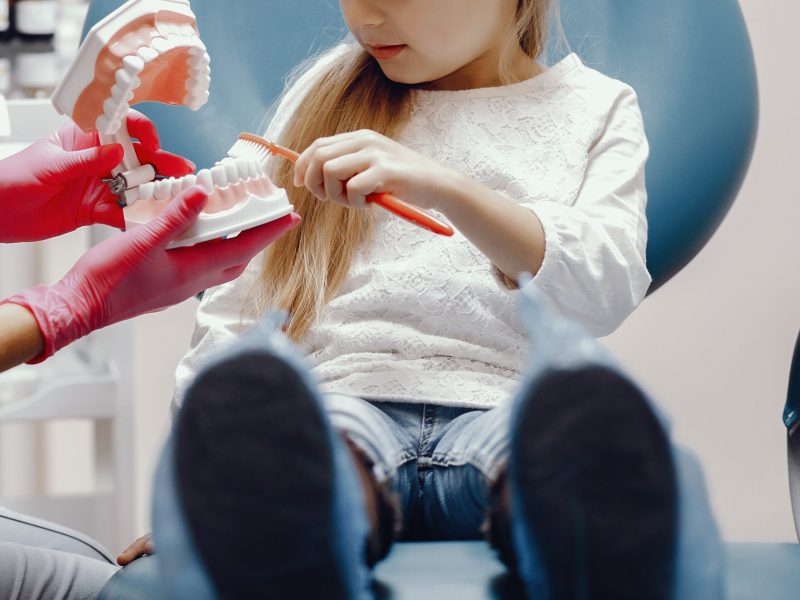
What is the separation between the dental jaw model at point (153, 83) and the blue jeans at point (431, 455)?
158mm

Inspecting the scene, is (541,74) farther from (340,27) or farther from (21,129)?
(21,129)

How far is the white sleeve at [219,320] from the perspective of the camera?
89 centimetres

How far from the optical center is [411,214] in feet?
2.21

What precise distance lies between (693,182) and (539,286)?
292mm

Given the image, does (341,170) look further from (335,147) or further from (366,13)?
(366,13)

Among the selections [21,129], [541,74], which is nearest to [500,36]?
[541,74]

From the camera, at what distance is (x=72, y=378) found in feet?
4.05

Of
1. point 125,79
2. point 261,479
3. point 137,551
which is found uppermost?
point 125,79

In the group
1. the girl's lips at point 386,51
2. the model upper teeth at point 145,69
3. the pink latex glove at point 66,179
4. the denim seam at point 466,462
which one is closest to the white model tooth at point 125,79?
the model upper teeth at point 145,69

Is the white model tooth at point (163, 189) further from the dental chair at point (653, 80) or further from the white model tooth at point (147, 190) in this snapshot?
the dental chair at point (653, 80)

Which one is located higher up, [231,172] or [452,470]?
[231,172]

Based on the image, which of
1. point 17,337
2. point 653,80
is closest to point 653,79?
point 653,80

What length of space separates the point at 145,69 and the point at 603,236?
1.16 feet

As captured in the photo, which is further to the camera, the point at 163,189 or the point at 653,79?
the point at 653,79
